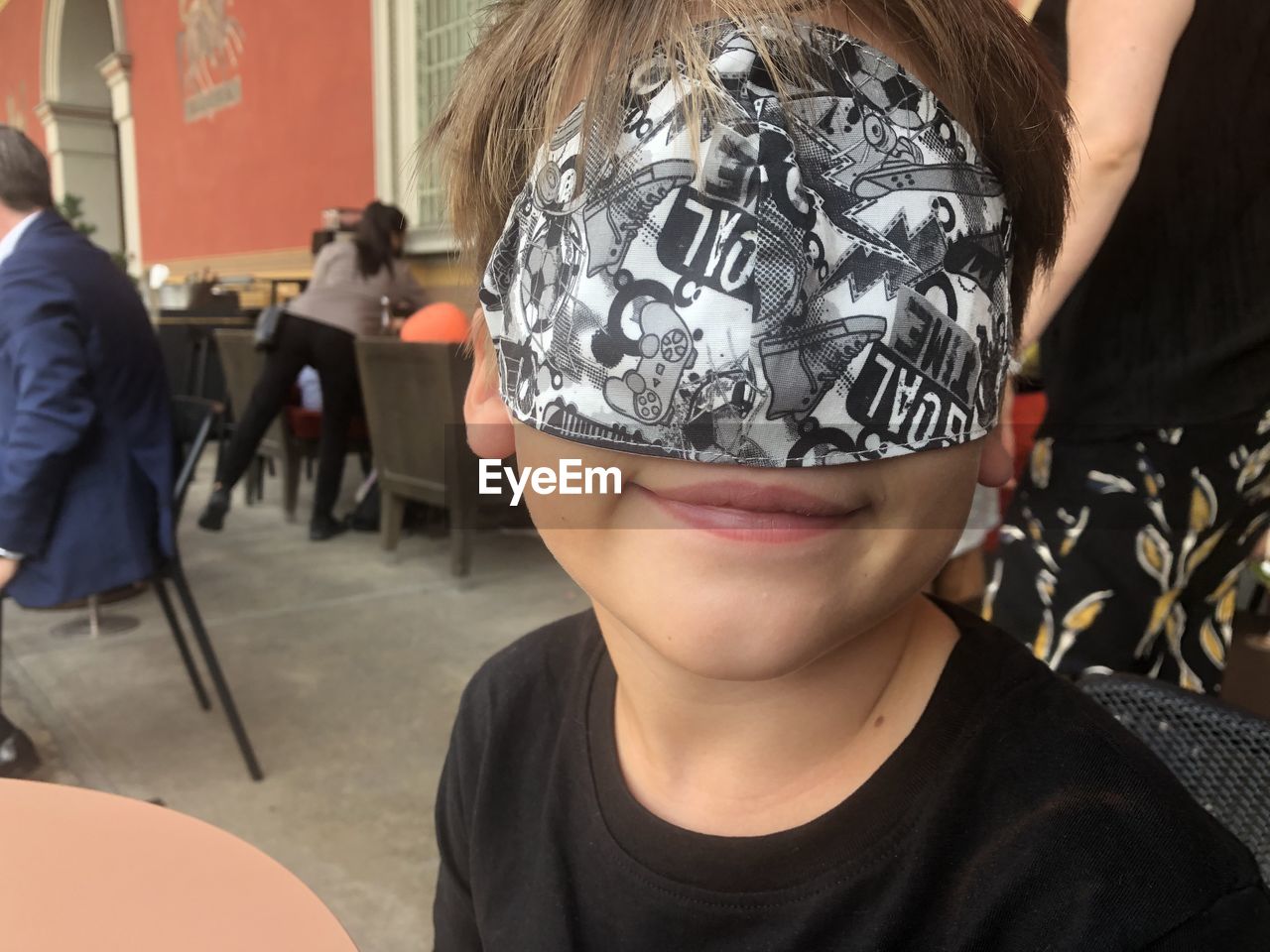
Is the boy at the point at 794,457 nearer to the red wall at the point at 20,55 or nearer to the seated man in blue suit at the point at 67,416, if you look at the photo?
the red wall at the point at 20,55

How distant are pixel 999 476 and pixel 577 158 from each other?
31 cm

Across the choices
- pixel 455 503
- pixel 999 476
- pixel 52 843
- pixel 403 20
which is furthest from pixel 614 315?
pixel 403 20

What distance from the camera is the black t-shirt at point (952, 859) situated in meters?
0.48

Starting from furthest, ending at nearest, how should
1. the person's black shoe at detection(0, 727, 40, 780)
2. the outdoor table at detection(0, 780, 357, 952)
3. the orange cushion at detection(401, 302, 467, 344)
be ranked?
1. the person's black shoe at detection(0, 727, 40, 780)
2. the orange cushion at detection(401, 302, 467, 344)
3. the outdoor table at detection(0, 780, 357, 952)

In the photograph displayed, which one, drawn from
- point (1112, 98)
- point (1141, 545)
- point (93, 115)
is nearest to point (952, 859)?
point (1141, 545)

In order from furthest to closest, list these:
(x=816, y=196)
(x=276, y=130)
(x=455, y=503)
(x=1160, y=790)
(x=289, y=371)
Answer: (x=289, y=371), (x=276, y=130), (x=455, y=503), (x=1160, y=790), (x=816, y=196)

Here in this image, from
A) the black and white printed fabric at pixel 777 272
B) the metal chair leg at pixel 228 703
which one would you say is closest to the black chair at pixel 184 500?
the metal chair leg at pixel 228 703

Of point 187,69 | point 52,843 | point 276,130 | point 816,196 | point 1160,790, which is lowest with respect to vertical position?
point 52,843

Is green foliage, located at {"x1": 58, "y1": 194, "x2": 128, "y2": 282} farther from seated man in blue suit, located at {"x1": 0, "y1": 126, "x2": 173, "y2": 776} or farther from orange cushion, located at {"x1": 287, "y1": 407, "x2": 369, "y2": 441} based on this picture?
orange cushion, located at {"x1": 287, "y1": 407, "x2": 369, "y2": 441}

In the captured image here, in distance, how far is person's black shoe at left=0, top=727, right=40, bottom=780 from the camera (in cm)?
176

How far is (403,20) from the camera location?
150 inches

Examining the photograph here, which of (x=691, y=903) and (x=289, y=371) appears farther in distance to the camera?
(x=289, y=371)

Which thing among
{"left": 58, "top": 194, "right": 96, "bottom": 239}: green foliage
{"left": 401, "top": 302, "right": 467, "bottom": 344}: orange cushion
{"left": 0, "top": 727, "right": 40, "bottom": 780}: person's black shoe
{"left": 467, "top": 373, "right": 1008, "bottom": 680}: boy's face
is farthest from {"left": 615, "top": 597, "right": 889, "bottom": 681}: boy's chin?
{"left": 0, "top": 727, "right": 40, "bottom": 780}: person's black shoe

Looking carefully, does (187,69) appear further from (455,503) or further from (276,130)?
(276,130)
